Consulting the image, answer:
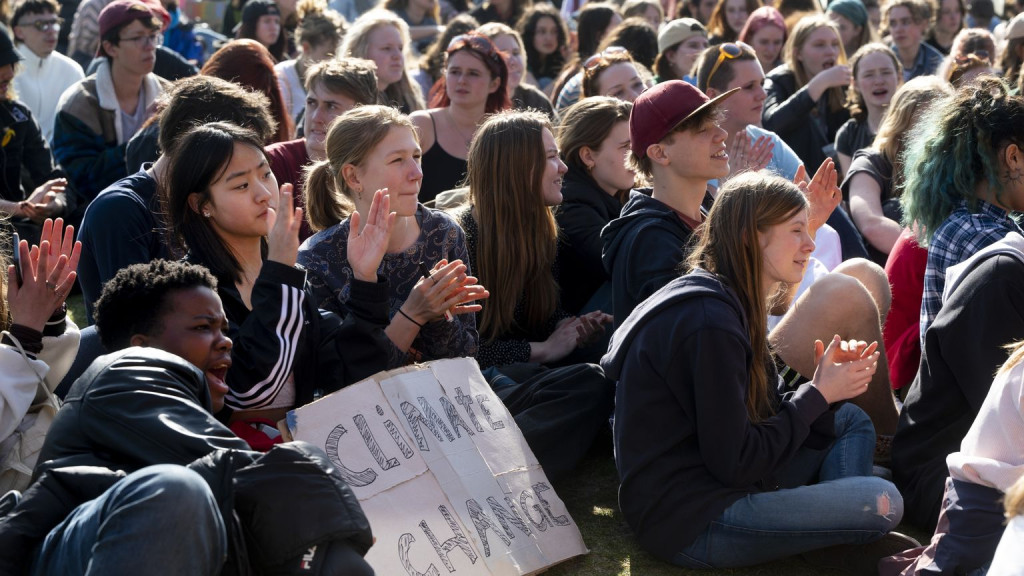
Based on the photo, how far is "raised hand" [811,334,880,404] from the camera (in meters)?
3.82

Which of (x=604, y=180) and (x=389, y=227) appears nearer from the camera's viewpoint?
(x=389, y=227)

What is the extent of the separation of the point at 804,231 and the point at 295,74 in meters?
5.33

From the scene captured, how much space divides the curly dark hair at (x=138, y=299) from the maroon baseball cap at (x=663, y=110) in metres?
2.09

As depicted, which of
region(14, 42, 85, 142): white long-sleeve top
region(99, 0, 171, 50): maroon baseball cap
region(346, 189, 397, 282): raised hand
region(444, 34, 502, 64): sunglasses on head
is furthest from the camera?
region(14, 42, 85, 142): white long-sleeve top

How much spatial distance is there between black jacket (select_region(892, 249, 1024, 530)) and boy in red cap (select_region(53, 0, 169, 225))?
4.90 metres

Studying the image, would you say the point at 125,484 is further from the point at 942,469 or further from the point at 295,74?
the point at 295,74

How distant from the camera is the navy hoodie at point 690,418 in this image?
3662 mm

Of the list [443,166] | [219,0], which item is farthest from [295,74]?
[219,0]

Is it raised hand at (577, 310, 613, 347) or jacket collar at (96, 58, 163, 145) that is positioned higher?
jacket collar at (96, 58, 163, 145)

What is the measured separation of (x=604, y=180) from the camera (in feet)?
19.0

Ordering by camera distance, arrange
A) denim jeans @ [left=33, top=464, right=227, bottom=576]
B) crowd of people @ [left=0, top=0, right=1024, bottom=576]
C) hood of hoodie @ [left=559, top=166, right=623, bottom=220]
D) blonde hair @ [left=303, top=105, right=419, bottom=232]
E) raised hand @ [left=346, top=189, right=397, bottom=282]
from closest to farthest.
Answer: denim jeans @ [left=33, top=464, right=227, bottom=576], crowd of people @ [left=0, top=0, right=1024, bottom=576], raised hand @ [left=346, top=189, right=397, bottom=282], blonde hair @ [left=303, top=105, right=419, bottom=232], hood of hoodie @ [left=559, top=166, right=623, bottom=220]

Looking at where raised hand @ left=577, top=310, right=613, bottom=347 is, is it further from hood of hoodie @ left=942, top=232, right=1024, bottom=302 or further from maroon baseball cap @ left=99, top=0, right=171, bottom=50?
maroon baseball cap @ left=99, top=0, right=171, bottom=50

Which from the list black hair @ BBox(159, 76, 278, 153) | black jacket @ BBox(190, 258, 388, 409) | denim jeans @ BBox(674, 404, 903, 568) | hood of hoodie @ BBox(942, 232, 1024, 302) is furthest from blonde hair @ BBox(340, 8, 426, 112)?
denim jeans @ BBox(674, 404, 903, 568)

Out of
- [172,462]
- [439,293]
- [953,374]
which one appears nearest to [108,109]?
[439,293]
